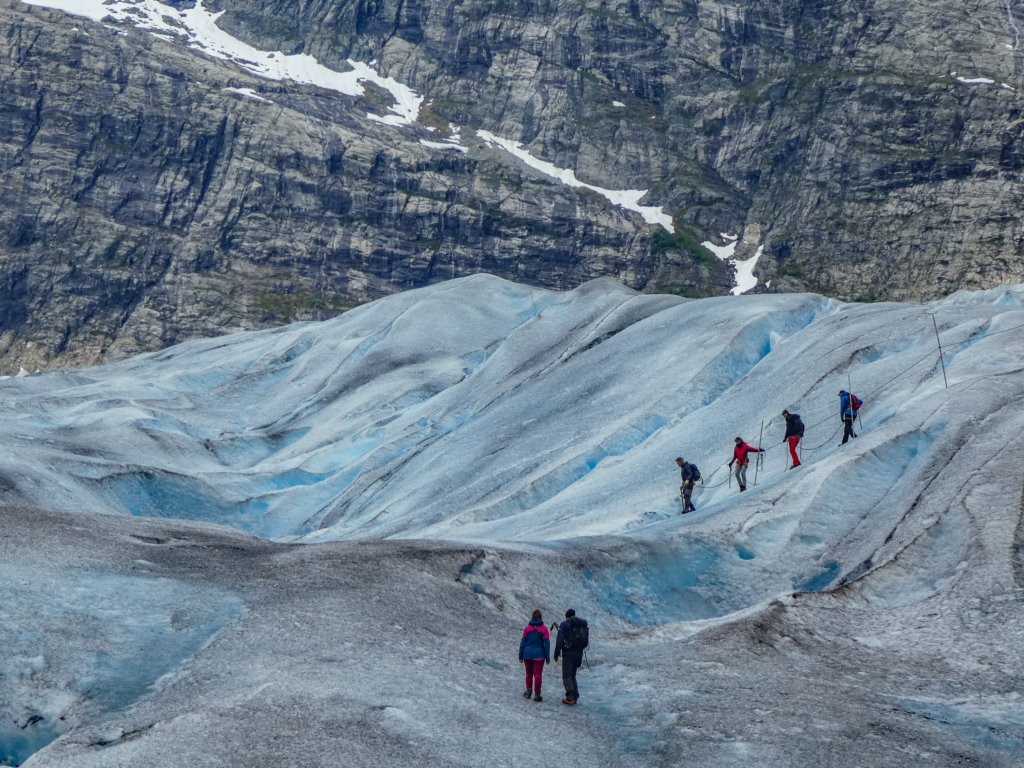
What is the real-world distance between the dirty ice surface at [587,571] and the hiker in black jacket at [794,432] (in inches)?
33.1

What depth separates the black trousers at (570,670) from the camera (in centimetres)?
1994

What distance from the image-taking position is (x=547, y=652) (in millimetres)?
19953

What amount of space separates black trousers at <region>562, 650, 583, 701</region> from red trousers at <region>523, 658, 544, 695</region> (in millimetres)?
387

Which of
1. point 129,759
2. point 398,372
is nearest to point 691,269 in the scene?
point 398,372

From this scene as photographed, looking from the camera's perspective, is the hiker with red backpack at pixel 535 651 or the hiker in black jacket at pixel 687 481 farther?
the hiker in black jacket at pixel 687 481

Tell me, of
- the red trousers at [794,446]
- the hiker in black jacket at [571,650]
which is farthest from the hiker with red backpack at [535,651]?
the red trousers at [794,446]

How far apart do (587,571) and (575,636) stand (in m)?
7.94

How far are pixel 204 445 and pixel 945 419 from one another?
3654 cm

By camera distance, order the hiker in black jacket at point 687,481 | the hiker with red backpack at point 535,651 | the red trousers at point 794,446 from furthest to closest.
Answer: the red trousers at point 794,446, the hiker in black jacket at point 687,481, the hiker with red backpack at point 535,651

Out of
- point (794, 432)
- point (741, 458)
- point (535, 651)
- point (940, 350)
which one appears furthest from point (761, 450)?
point (535, 651)

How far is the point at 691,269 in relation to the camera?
198 m

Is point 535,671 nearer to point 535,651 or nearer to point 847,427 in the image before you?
point 535,651

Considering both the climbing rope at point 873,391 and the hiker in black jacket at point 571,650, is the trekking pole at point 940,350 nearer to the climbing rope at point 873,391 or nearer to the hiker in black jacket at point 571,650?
the climbing rope at point 873,391

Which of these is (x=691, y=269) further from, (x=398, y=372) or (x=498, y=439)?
(x=498, y=439)
